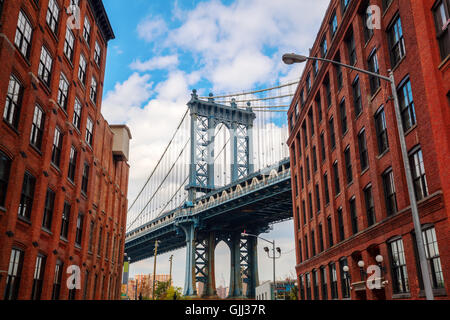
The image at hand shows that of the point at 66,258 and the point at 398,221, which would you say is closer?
the point at 398,221

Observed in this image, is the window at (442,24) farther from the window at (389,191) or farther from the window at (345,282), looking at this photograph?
the window at (345,282)

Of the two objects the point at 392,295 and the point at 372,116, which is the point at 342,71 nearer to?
the point at 372,116

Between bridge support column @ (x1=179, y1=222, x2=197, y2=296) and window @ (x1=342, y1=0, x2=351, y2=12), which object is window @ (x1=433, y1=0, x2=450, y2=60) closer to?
window @ (x1=342, y1=0, x2=351, y2=12)

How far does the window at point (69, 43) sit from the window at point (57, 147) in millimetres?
4846

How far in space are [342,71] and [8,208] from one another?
850 inches

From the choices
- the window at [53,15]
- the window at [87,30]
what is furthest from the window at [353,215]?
the window at [87,30]

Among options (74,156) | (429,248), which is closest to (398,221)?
(429,248)

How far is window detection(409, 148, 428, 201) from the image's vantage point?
690 inches

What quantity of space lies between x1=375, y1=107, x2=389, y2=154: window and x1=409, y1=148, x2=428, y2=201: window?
3193mm

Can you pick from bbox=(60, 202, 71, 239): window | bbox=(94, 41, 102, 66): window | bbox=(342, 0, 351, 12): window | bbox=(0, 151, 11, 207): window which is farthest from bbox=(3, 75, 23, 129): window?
bbox=(342, 0, 351, 12): window

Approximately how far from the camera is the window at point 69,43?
2511cm

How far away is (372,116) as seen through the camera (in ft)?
76.5

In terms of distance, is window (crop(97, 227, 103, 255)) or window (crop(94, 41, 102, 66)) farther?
window (crop(97, 227, 103, 255))

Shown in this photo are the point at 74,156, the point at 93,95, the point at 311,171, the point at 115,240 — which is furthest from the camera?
the point at 115,240
